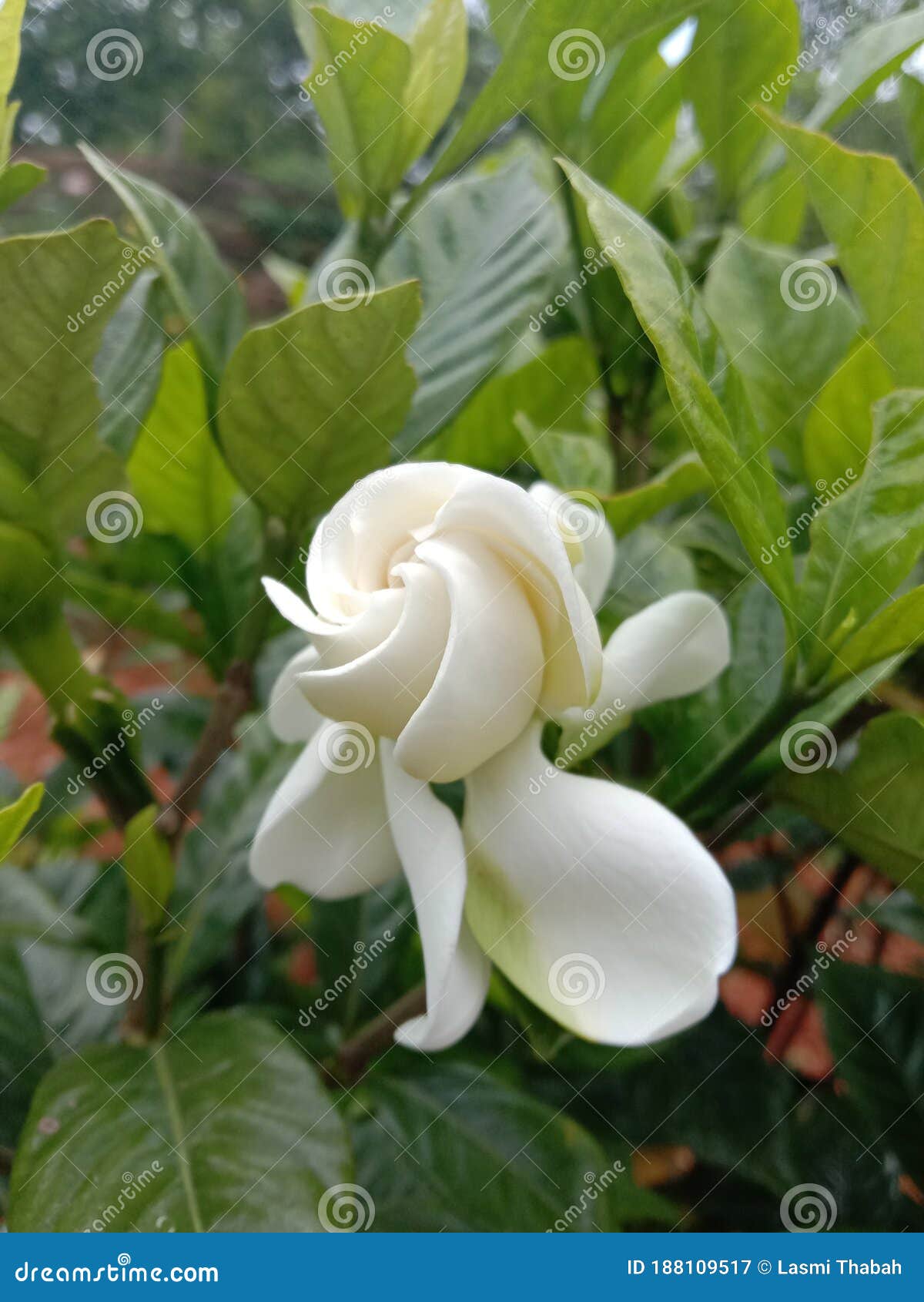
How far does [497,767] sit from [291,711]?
127 millimetres

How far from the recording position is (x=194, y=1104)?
1.68 feet

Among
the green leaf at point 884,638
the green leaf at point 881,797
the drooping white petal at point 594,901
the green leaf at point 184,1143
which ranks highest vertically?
the green leaf at point 884,638

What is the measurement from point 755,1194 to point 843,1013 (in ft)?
0.53

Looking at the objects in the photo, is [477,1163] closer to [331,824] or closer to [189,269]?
[331,824]

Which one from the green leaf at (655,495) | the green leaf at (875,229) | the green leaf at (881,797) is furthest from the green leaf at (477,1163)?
the green leaf at (875,229)

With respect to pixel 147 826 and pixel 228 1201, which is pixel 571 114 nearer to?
pixel 147 826

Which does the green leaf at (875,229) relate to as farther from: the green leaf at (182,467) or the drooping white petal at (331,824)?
the green leaf at (182,467)

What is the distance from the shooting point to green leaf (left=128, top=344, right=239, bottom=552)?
658 millimetres

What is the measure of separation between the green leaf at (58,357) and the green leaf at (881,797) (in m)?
0.40

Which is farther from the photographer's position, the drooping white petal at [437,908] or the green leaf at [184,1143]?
the green leaf at [184,1143]

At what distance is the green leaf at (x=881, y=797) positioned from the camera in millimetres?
445

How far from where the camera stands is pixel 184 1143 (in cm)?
49

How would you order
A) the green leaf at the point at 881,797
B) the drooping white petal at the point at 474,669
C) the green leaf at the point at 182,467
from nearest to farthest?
1. the drooping white petal at the point at 474,669
2. the green leaf at the point at 881,797
3. the green leaf at the point at 182,467

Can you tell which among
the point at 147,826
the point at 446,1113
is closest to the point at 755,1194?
the point at 446,1113
